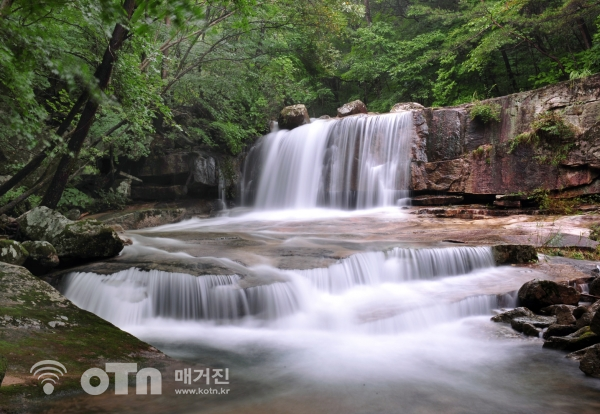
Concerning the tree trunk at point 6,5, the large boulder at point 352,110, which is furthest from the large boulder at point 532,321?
the large boulder at point 352,110

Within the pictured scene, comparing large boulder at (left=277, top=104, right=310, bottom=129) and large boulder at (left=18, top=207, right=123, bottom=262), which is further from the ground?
large boulder at (left=277, top=104, right=310, bottom=129)

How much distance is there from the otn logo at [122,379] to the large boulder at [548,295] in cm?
461

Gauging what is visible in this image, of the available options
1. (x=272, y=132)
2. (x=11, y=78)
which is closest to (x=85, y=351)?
(x=11, y=78)

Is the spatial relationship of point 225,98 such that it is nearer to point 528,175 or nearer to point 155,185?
point 155,185

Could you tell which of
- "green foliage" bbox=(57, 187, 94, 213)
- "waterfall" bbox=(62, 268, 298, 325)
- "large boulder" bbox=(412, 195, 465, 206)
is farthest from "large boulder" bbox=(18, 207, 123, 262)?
"large boulder" bbox=(412, 195, 465, 206)

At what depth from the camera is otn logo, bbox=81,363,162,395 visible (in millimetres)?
2656

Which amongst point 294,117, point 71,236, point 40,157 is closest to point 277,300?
point 71,236

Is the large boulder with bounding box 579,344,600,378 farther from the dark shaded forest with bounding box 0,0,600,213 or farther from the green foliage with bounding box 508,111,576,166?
the green foliage with bounding box 508,111,576,166

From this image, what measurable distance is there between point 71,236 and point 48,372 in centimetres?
427

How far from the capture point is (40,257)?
5855mm

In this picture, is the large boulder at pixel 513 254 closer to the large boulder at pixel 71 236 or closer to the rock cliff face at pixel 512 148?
the rock cliff face at pixel 512 148

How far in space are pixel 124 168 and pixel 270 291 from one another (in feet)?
39.0

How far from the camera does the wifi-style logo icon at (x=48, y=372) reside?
2444 millimetres

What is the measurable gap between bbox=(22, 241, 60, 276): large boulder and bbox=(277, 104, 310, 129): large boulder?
39.2 feet
